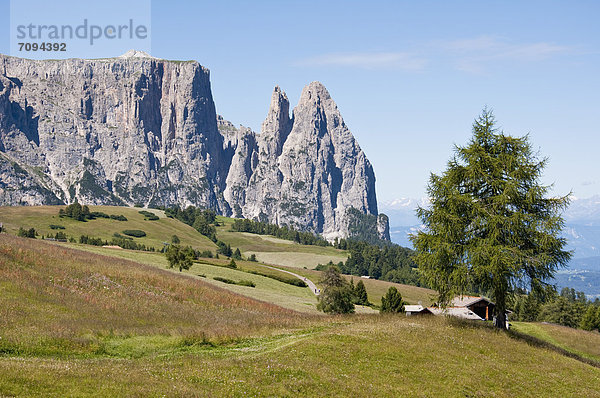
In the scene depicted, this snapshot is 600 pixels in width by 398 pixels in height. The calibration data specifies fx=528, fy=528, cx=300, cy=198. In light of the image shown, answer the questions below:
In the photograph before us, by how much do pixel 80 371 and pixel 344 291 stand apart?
203ft

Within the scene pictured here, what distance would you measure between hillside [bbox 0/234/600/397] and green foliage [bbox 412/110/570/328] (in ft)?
11.3

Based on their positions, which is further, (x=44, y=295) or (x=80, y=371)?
(x=44, y=295)

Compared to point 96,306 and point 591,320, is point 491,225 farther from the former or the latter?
point 591,320

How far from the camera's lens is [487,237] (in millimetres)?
35156

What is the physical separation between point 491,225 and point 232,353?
61.5 feet

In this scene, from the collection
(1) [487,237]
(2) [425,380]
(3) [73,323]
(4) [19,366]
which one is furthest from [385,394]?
(3) [73,323]

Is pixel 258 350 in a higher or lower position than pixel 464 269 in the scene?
lower

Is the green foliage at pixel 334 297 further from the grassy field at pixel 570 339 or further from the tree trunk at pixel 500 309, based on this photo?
the tree trunk at pixel 500 309

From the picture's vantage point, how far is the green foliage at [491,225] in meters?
34.2

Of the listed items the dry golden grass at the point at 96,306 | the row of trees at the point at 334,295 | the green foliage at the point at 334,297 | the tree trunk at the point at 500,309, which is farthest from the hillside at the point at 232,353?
the row of trees at the point at 334,295

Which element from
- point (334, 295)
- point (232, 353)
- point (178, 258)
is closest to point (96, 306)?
point (232, 353)

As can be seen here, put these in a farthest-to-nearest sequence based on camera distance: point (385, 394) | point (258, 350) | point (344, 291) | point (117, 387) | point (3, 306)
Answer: point (344, 291) < point (3, 306) < point (258, 350) < point (385, 394) < point (117, 387)

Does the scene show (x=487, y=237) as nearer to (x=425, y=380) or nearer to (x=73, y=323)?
(x=425, y=380)

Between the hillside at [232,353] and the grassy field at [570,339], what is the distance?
25382mm
